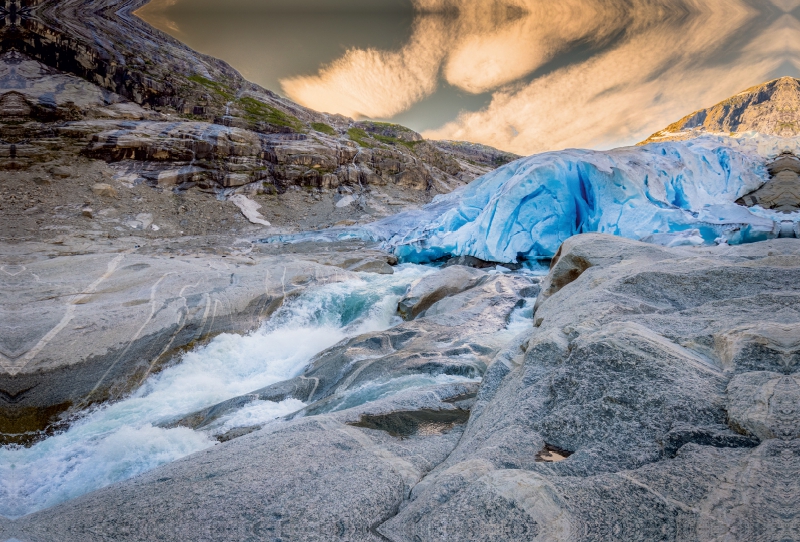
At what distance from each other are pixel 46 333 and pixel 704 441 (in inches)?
366

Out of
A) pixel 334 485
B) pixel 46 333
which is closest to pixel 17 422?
pixel 46 333

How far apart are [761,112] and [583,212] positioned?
168 ft

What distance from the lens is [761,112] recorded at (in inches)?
1815

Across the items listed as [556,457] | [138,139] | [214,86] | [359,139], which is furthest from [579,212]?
[214,86]

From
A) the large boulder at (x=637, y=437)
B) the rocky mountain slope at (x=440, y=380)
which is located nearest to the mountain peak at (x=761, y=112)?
the rocky mountain slope at (x=440, y=380)

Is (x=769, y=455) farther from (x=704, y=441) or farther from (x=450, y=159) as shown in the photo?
(x=450, y=159)

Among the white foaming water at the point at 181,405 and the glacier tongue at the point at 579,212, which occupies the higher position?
the glacier tongue at the point at 579,212

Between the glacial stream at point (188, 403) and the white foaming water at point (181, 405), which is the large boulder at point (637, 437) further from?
the white foaming water at point (181, 405)

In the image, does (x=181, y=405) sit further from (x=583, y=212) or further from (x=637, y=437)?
(x=583, y=212)

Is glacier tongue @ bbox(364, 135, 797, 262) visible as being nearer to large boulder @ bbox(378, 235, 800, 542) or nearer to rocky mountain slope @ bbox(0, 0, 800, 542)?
rocky mountain slope @ bbox(0, 0, 800, 542)

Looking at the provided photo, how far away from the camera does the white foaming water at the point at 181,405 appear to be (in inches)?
178

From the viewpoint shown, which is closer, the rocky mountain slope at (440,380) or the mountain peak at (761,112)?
the rocky mountain slope at (440,380)

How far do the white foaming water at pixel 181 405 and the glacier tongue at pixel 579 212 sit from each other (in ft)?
21.7

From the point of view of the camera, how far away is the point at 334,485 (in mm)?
2799
